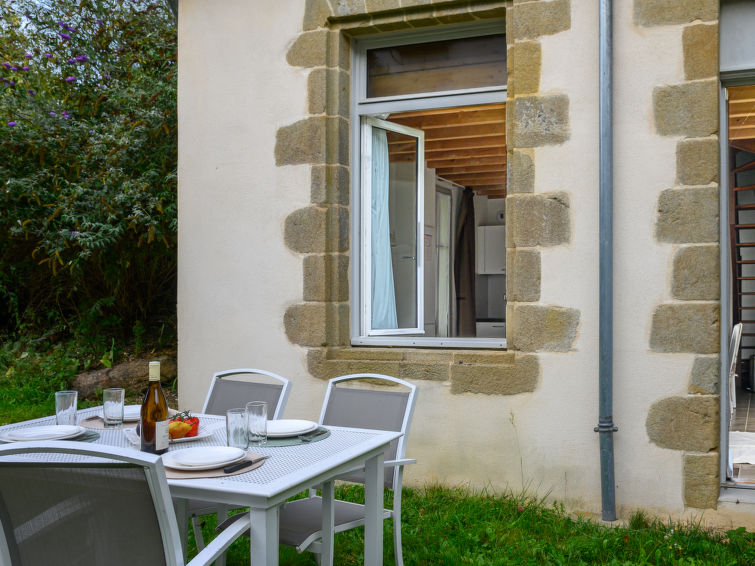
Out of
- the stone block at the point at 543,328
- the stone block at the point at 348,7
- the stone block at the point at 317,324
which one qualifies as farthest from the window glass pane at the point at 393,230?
the stone block at the point at 543,328

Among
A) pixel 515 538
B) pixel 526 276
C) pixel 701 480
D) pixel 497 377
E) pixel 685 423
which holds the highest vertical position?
pixel 526 276

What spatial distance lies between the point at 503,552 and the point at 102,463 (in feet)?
6.94

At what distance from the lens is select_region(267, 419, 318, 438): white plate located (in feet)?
7.86

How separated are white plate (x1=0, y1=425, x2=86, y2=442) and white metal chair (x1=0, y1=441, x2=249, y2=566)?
0.67m

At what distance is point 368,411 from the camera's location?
2854mm

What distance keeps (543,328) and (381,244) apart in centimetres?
124

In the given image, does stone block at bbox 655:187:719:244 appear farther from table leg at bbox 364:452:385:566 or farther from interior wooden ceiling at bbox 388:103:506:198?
table leg at bbox 364:452:385:566

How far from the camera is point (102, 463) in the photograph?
1.50 metres

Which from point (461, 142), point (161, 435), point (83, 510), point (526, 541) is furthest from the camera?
point (461, 142)

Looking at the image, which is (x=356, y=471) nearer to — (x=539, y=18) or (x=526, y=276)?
(x=526, y=276)

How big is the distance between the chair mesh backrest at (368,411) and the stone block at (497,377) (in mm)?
1077

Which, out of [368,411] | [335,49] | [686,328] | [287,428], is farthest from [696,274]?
[335,49]

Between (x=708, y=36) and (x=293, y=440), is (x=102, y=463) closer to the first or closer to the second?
(x=293, y=440)

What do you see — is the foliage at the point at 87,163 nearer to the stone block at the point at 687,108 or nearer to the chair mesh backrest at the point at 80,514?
the stone block at the point at 687,108
